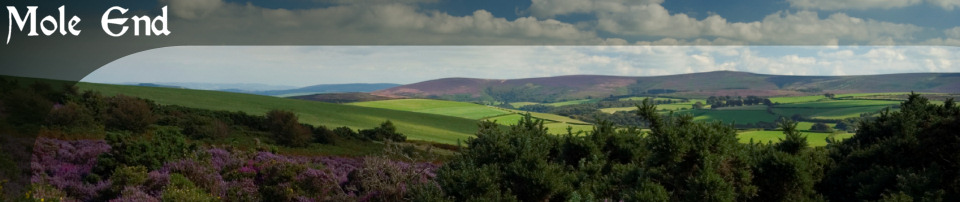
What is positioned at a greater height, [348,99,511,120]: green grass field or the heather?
the heather

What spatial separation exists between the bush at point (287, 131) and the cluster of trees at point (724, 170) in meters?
19.0

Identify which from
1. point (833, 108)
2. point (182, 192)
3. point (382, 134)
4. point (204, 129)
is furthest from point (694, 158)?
point (833, 108)

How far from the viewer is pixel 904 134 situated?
416 inches

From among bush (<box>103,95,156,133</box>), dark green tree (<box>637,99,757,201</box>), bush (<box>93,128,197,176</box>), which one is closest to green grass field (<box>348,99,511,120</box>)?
bush (<box>103,95,156,133</box>)

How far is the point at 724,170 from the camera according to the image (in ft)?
26.9

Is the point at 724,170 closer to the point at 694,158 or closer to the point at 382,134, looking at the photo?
the point at 694,158

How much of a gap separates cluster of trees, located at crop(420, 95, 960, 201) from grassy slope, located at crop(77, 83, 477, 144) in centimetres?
3306

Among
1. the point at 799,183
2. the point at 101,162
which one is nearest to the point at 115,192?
the point at 101,162

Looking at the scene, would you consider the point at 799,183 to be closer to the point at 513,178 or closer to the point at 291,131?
the point at 513,178

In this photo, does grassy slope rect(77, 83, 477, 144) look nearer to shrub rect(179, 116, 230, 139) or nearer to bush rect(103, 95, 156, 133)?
shrub rect(179, 116, 230, 139)

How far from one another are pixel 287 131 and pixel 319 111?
72.2 ft

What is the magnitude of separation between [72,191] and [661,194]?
13.1m

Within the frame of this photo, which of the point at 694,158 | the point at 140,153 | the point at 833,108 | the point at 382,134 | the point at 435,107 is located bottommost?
the point at 435,107

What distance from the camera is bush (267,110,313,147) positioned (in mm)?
27609
